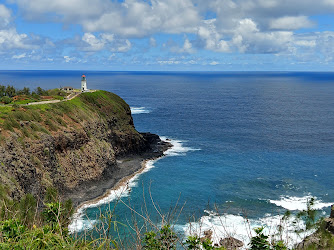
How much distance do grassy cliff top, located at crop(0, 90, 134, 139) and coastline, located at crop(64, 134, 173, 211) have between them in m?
10.0

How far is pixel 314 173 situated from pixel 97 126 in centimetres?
4799

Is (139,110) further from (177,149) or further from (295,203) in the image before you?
(295,203)

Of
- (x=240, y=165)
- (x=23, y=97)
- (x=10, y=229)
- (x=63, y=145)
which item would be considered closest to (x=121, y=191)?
(x=63, y=145)

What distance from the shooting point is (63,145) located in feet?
193

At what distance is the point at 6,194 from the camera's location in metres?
39.1

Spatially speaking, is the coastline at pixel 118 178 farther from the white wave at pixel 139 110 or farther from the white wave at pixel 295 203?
the white wave at pixel 139 110

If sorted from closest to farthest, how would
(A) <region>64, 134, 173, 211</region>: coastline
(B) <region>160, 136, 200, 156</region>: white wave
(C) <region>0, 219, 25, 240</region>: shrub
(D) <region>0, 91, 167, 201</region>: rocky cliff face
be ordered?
(C) <region>0, 219, 25, 240</region>: shrub
(D) <region>0, 91, 167, 201</region>: rocky cliff face
(A) <region>64, 134, 173, 211</region>: coastline
(B) <region>160, 136, 200, 156</region>: white wave

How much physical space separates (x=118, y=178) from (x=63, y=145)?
12.7 meters

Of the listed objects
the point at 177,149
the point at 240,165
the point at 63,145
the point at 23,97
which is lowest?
the point at 240,165

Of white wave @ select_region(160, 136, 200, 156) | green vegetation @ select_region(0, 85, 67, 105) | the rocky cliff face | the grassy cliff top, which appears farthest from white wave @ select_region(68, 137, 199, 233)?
green vegetation @ select_region(0, 85, 67, 105)

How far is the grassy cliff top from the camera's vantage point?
53.3 metres

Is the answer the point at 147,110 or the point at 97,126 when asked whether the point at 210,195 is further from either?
the point at 147,110

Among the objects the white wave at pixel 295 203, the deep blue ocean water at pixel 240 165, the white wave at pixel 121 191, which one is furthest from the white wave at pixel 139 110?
the white wave at pixel 295 203

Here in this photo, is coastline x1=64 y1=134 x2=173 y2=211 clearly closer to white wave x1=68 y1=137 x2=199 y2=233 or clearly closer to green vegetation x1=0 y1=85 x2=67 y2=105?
white wave x1=68 y1=137 x2=199 y2=233
